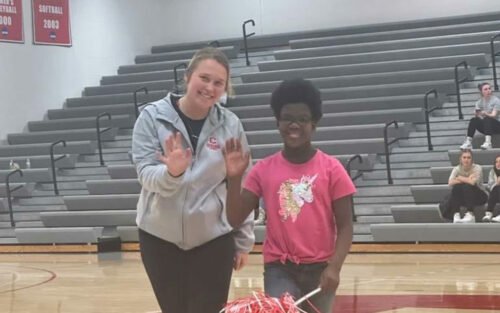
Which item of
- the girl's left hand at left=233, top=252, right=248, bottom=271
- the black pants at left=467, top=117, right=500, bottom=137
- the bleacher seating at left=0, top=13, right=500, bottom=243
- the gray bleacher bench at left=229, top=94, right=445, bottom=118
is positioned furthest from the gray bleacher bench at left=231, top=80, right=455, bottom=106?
the girl's left hand at left=233, top=252, right=248, bottom=271

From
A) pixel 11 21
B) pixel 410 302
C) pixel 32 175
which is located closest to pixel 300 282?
pixel 410 302

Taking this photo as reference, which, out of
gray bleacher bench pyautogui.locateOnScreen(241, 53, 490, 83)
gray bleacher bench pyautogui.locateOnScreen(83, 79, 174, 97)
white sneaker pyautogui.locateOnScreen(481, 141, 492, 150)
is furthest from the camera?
gray bleacher bench pyautogui.locateOnScreen(83, 79, 174, 97)

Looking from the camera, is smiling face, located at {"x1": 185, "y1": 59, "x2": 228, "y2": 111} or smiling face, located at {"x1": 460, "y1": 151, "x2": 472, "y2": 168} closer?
smiling face, located at {"x1": 185, "y1": 59, "x2": 228, "y2": 111}

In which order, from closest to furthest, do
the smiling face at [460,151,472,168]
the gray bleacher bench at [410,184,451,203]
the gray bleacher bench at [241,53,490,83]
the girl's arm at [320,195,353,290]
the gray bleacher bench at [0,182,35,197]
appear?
the girl's arm at [320,195,353,290], the smiling face at [460,151,472,168], the gray bleacher bench at [410,184,451,203], the gray bleacher bench at [241,53,490,83], the gray bleacher bench at [0,182,35,197]

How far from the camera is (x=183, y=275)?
356 cm

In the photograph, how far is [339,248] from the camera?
327cm

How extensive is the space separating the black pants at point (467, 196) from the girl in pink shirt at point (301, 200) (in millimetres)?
8218

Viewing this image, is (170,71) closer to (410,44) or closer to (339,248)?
(410,44)

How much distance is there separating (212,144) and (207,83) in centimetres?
26

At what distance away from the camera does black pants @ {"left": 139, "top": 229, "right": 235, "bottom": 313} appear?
354cm

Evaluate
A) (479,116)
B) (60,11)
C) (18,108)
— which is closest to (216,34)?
(60,11)

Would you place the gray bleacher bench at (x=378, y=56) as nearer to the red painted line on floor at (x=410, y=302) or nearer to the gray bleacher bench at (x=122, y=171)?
the gray bleacher bench at (x=122, y=171)

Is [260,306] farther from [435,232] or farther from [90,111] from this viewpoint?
[90,111]

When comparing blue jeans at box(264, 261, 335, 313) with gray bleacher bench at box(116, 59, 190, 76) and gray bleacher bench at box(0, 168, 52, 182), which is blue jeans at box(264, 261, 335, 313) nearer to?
gray bleacher bench at box(0, 168, 52, 182)
